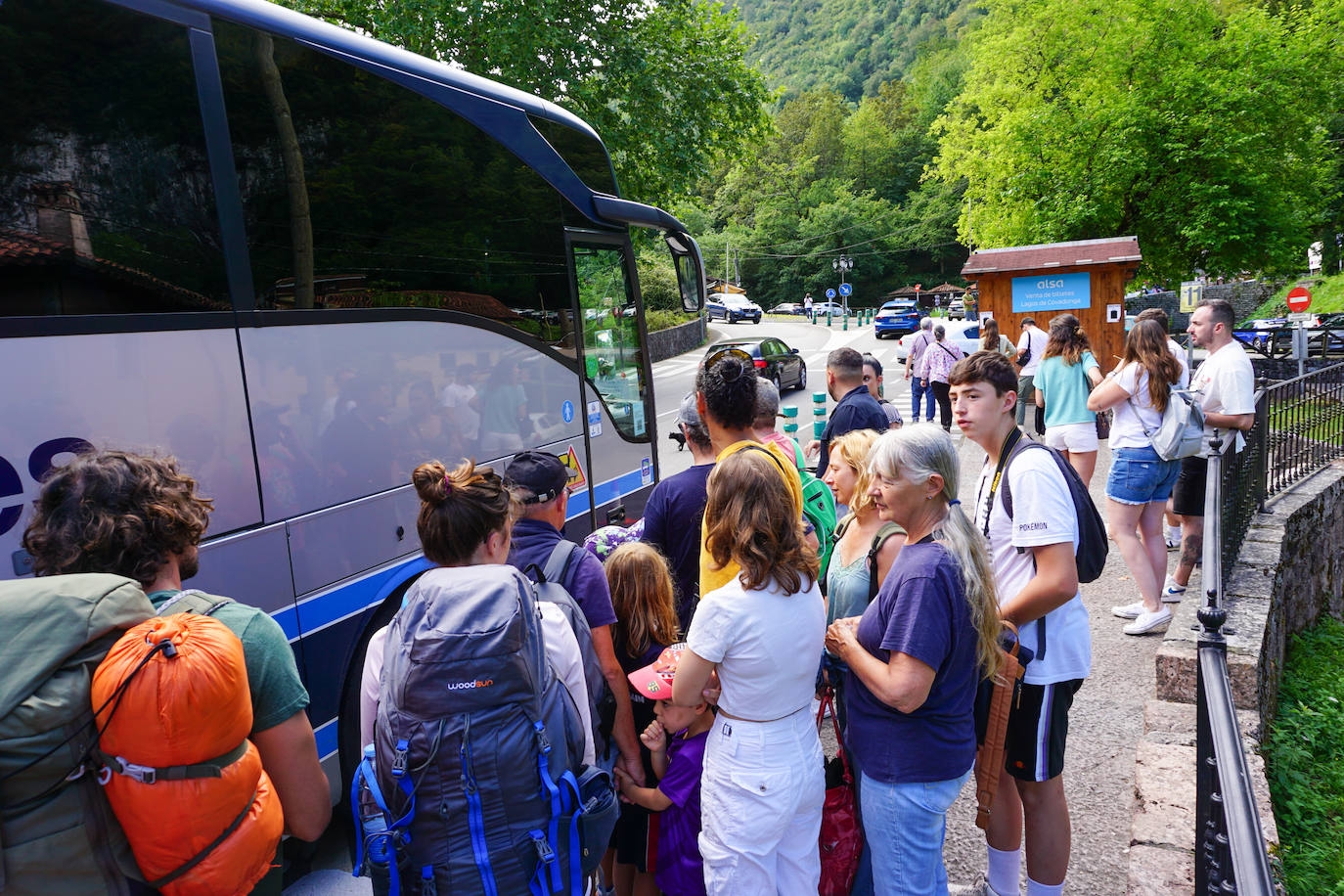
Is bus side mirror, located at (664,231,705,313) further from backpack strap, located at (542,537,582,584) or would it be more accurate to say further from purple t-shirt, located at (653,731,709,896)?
purple t-shirt, located at (653,731,709,896)

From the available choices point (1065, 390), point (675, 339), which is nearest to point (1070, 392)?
point (1065, 390)

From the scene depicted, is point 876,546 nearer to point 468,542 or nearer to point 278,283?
point 468,542

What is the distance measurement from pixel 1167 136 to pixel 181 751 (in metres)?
28.6

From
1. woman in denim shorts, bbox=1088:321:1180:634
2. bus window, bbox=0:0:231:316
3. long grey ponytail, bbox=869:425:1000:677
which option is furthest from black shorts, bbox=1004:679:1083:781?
bus window, bbox=0:0:231:316

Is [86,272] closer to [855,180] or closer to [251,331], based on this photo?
[251,331]

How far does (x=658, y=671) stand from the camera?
261 centimetres

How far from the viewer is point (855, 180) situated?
3349 inches

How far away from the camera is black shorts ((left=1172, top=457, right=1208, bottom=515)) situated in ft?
18.0

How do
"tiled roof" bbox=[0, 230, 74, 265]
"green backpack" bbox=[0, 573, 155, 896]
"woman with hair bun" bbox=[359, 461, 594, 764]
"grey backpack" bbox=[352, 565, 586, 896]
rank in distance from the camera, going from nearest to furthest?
"green backpack" bbox=[0, 573, 155, 896] < "grey backpack" bbox=[352, 565, 586, 896] < "woman with hair bun" bbox=[359, 461, 594, 764] < "tiled roof" bbox=[0, 230, 74, 265]

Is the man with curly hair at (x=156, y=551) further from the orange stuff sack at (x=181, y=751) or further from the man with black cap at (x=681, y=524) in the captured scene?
the man with black cap at (x=681, y=524)

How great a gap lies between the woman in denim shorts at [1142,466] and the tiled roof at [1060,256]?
10.5 m

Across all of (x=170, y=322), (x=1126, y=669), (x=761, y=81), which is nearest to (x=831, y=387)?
(x=1126, y=669)

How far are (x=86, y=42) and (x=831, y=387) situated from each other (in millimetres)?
4261

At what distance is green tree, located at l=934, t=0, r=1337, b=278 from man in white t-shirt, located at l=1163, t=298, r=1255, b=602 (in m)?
21.1
